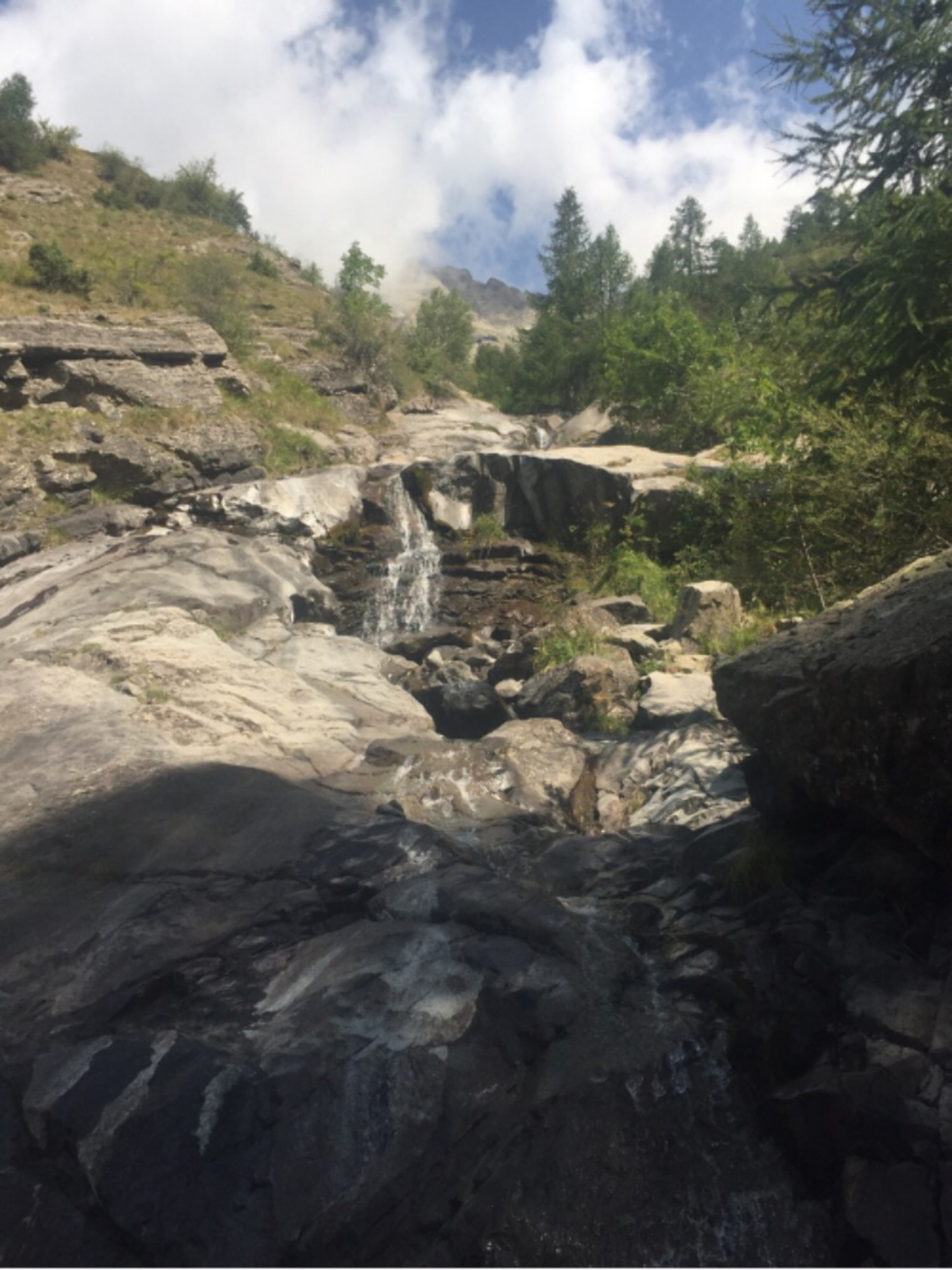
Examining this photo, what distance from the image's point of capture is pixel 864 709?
466 cm

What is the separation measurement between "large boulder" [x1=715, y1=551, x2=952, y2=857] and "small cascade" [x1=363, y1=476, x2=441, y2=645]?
12442 mm

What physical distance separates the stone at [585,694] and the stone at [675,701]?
413 mm

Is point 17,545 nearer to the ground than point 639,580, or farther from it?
farther from it

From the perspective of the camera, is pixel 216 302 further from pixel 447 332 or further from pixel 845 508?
pixel 845 508

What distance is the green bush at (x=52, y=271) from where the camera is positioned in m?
28.2

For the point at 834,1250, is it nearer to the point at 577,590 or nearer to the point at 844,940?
the point at 844,940

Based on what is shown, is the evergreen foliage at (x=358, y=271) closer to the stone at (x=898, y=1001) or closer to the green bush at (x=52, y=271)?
the green bush at (x=52, y=271)

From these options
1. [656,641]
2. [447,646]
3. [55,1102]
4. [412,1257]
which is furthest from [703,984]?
[447,646]

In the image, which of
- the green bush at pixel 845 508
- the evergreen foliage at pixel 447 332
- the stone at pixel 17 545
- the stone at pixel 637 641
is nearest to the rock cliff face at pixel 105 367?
the stone at pixel 17 545

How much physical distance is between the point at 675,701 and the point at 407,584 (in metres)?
9.76

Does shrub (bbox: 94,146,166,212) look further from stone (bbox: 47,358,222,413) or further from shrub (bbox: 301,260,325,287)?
stone (bbox: 47,358,222,413)

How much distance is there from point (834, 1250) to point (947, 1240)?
1.51ft

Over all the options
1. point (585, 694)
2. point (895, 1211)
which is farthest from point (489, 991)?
point (585, 694)

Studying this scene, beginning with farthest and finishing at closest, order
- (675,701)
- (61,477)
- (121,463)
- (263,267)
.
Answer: (263,267), (121,463), (61,477), (675,701)
